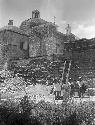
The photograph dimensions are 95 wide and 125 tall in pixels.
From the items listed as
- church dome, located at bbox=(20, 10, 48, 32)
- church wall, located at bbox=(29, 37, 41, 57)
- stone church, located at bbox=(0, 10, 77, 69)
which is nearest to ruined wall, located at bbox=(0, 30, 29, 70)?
stone church, located at bbox=(0, 10, 77, 69)

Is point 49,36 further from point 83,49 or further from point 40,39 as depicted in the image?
point 83,49

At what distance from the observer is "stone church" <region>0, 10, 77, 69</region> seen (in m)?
34.2

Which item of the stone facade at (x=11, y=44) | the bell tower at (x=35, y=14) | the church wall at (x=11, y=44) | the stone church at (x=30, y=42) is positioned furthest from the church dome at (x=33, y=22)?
the church wall at (x=11, y=44)

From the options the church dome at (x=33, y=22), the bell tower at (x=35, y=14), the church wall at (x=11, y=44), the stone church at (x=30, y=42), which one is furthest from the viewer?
the bell tower at (x=35, y=14)

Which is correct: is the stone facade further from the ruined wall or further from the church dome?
the church dome

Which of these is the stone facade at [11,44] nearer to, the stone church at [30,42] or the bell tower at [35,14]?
the stone church at [30,42]

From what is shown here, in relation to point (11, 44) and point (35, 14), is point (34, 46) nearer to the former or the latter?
point (11, 44)

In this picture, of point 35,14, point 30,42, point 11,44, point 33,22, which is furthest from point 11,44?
point 35,14

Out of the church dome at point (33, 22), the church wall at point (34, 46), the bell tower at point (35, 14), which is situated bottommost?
the church wall at point (34, 46)

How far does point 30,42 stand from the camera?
37438 mm

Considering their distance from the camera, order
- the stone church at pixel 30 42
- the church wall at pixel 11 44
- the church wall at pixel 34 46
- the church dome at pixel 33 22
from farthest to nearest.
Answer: the church dome at pixel 33 22 → the church wall at pixel 34 46 → the stone church at pixel 30 42 → the church wall at pixel 11 44

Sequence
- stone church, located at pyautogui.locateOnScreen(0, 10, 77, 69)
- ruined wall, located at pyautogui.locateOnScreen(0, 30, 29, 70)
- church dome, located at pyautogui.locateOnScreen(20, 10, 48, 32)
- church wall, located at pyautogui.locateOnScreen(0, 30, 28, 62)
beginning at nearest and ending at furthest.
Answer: ruined wall, located at pyautogui.locateOnScreen(0, 30, 29, 70) < church wall, located at pyautogui.locateOnScreen(0, 30, 28, 62) < stone church, located at pyautogui.locateOnScreen(0, 10, 77, 69) < church dome, located at pyautogui.locateOnScreen(20, 10, 48, 32)

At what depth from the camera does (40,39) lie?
3644 cm

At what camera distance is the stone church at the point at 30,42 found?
3425cm
